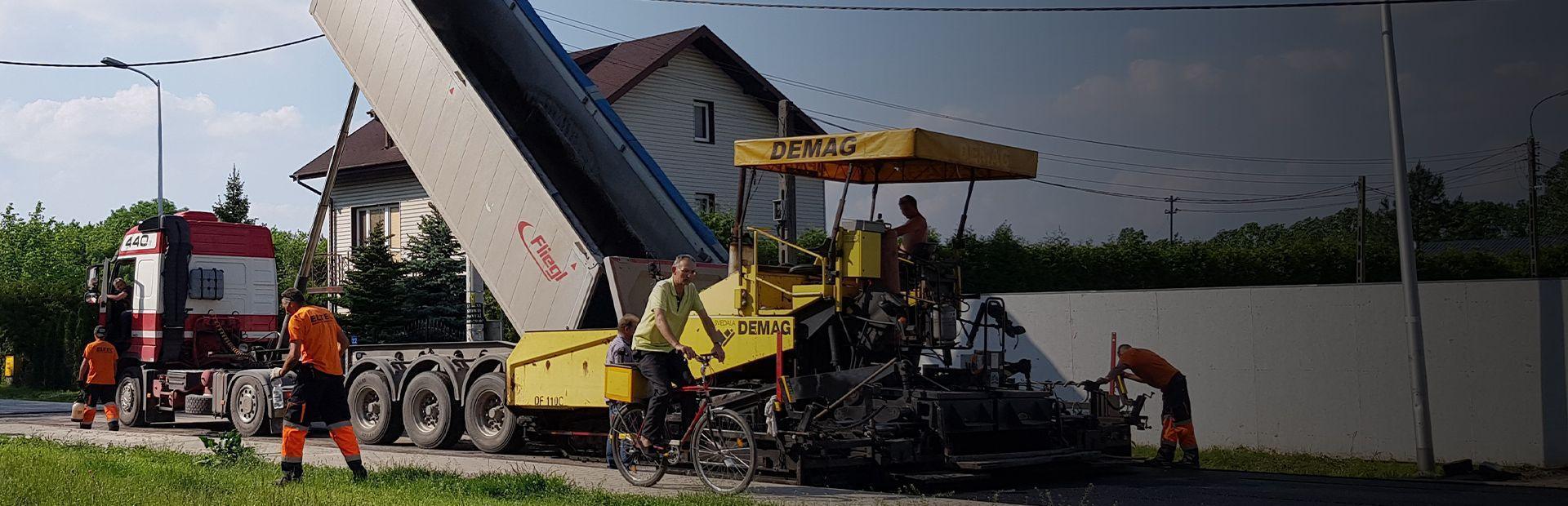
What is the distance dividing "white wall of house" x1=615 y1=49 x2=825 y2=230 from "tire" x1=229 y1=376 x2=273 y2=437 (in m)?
16.2

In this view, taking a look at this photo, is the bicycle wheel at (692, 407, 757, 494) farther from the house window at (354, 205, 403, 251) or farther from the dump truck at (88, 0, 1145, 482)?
the house window at (354, 205, 403, 251)

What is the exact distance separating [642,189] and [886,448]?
4658 millimetres

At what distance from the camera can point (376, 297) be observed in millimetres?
26562

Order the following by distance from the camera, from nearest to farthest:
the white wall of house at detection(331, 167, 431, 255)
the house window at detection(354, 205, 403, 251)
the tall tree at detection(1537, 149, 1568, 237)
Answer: the white wall of house at detection(331, 167, 431, 255)
the house window at detection(354, 205, 403, 251)
the tall tree at detection(1537, 149, 1568, 237)

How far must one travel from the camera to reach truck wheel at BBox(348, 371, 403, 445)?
1468cm

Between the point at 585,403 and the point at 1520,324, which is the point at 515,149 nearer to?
the point at 585,403

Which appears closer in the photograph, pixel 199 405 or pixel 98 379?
pixel 199 405

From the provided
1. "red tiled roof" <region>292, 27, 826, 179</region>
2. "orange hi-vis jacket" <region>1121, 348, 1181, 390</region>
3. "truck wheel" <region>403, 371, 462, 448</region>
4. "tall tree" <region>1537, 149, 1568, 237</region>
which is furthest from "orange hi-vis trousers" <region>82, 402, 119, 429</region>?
"tall tree" <region>1537, 149, 1568, 237</region>

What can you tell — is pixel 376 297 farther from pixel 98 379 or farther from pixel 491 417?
pixel 491 417

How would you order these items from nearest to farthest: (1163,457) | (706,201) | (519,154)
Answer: (1163,457) → (519,154) → (706,201)

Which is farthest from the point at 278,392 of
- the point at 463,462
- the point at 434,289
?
the point at 434,289

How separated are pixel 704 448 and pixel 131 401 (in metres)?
11.2

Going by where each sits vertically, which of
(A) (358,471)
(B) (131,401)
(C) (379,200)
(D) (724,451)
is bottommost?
(A) (358,471)

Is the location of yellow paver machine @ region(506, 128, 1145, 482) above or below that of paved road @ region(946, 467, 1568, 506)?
above
